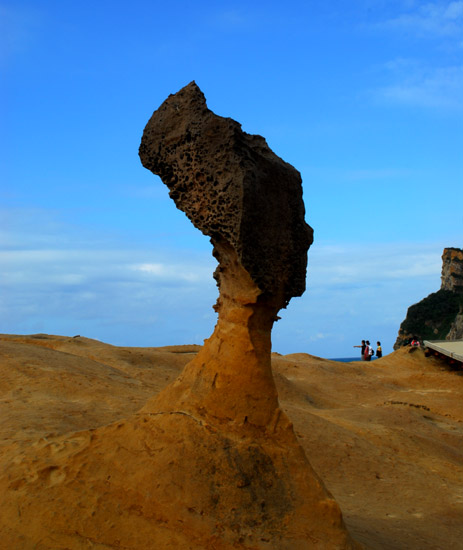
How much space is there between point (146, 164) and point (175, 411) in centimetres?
197

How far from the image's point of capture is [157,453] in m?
4.21

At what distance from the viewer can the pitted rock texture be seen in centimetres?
432

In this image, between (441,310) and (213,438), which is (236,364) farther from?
(441,310)

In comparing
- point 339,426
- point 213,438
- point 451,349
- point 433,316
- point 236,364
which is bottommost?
point 339,426

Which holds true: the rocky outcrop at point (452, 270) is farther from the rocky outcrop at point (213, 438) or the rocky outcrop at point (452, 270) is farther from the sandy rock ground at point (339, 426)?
the rocky outcrop at point (213, 438)

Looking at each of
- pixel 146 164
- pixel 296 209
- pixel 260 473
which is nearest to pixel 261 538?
pixel 260 473

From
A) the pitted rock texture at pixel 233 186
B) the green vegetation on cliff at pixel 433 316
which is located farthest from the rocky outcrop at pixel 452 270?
the pitted rock texture at pixel 233 186

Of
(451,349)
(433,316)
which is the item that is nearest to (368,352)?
(451,349)

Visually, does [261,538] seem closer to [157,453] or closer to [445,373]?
[157,453]

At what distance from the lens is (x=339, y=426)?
873cm

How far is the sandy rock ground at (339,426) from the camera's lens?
18.1 feet

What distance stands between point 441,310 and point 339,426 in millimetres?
30453

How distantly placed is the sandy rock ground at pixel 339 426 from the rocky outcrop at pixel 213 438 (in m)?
0.72

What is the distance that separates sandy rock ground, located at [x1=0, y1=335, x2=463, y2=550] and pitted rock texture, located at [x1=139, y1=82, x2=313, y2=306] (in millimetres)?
2159
